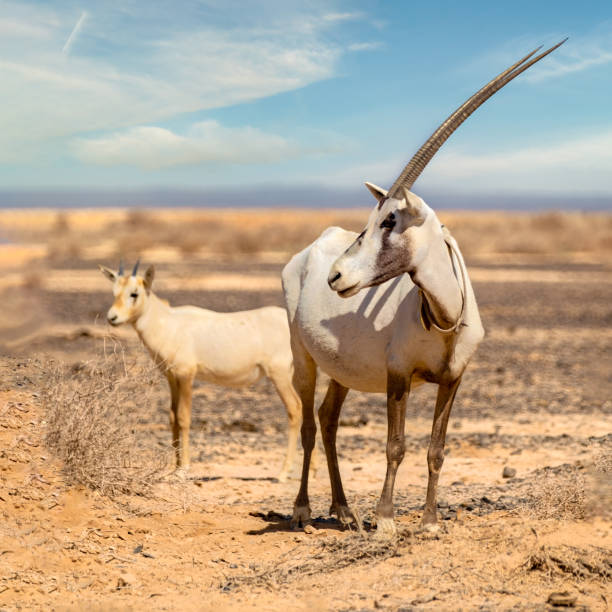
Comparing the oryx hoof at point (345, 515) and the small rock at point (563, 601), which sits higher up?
the small rock at point (563, 601)

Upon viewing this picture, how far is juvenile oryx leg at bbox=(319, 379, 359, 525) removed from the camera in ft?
24.6

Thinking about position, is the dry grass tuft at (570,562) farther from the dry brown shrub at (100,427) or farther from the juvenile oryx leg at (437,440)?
the dry brown shrub at (100,427)

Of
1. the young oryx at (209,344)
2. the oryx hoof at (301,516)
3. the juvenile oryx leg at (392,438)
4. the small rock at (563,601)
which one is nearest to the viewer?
the small rock at (563,601)

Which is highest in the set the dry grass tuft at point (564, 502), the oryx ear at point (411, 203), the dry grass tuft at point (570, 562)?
the oryx ear at point (411, 203)

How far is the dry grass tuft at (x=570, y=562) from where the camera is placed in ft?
18.7

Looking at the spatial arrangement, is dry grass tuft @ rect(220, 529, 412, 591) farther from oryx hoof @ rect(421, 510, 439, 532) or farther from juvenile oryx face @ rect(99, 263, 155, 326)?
juvenile oryx face @ rect(99, 263, 155, 326)

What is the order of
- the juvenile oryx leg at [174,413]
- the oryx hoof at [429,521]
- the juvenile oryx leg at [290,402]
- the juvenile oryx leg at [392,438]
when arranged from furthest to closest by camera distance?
the juvenile oryx leg at [290,402] → the juvenile oryx leg at [174,413] → the oryx hoof at [429,521] → the juvenile oryx leg at [392,438]

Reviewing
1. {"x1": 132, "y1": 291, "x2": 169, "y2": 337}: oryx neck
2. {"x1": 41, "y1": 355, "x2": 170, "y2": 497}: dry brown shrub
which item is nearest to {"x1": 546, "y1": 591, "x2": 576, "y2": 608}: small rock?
{"x1": 41, "y1": 355, "x2": 170, "y2": 497}: dry brown shrub

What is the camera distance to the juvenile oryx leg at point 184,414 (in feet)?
32.4

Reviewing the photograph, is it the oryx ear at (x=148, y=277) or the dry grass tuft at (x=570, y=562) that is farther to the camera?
the oryx ear at (x=148, y=277)

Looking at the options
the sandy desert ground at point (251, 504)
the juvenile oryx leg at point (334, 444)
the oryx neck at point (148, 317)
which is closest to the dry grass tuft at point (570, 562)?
the sandy desert ground at point (251, 504)

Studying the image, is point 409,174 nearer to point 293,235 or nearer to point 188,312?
point 188,312

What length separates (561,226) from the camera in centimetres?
8362

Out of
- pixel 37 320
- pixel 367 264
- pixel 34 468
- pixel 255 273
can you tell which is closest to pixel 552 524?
pixel 367 264
